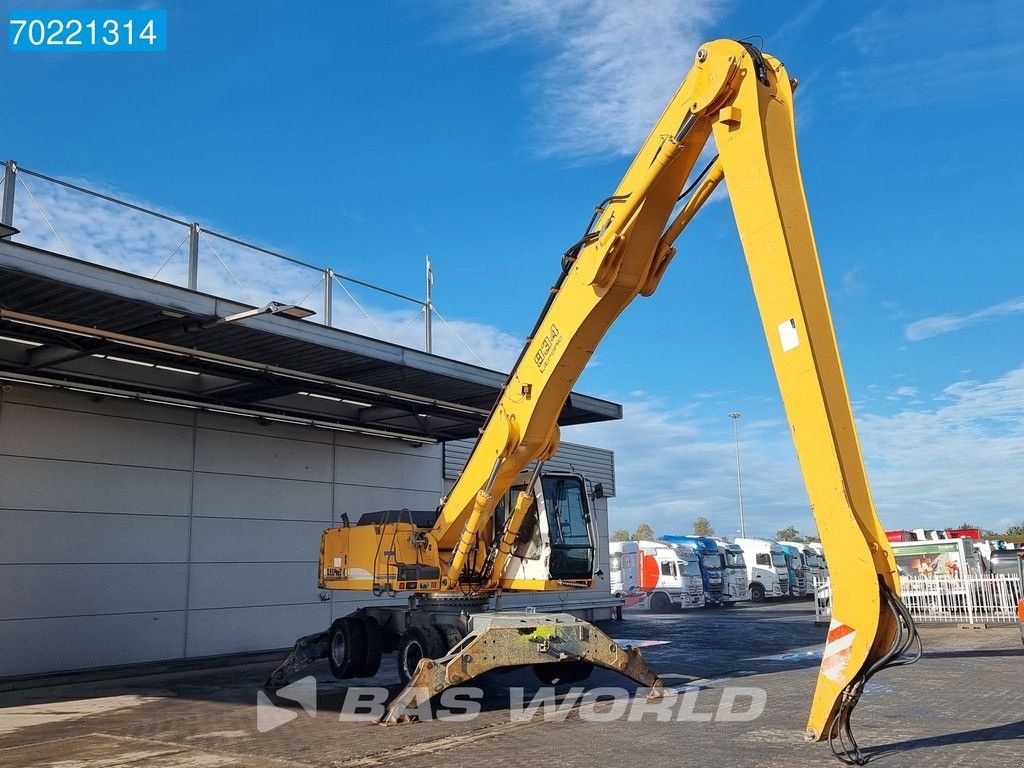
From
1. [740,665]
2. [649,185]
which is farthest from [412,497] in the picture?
[649,185]

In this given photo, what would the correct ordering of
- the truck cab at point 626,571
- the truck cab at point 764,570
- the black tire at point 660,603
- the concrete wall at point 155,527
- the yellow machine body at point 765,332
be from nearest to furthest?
the yellow machine body at point 765,332, the concrete wall at point 155,527, the black tire at point 660,603, the truck cab at point 626,571, the truck cab at point 764,570

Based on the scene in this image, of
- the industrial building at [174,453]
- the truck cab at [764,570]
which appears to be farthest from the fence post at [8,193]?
the truck cab at [764,570]

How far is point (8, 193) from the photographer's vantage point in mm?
11180

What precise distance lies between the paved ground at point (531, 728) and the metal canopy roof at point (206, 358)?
17.5ft

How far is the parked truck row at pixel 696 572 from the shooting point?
34.8 metres

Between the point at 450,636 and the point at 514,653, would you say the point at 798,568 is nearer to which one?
the point at 450,636

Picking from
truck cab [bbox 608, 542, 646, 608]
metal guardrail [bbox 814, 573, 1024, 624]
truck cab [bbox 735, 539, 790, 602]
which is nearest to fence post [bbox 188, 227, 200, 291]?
metal guardrail [bbox 814, 573, 1024, 624]

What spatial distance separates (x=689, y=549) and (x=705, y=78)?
29.2m

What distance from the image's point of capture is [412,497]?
73.8 ft

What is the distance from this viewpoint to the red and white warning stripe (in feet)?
19.7

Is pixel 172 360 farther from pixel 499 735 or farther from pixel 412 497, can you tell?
pixel 499 735

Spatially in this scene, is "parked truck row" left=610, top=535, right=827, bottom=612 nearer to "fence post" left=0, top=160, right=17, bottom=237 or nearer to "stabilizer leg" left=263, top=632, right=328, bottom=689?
"stabilizer leg" left=263, top=632, right=328, bottom=689

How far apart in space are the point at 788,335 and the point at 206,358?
11.5m

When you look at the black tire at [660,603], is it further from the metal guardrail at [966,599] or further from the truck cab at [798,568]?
the metal guardrail at [966,599]
